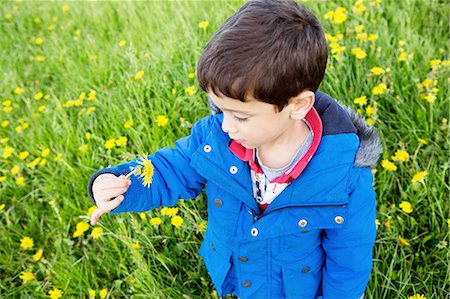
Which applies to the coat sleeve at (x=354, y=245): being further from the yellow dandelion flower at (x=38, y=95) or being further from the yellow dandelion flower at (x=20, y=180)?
the yellow dandelion flower at (x=38, y=95)

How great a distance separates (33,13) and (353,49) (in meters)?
2.82

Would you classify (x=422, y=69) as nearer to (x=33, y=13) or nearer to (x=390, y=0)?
(x=390, y=0)

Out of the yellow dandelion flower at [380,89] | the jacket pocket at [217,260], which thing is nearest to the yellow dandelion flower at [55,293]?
the jacket pocket at [217,260]

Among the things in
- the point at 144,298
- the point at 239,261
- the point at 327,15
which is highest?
the point at 327,15

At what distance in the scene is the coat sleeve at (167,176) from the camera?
1.33 m

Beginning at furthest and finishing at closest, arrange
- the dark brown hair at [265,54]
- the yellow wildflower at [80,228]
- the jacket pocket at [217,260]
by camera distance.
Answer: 1. the yellow wildflower at [80,228]
2. the jacket pocket at [217,260]
3. the dark brown hair at [265,54]

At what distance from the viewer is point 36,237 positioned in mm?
2125

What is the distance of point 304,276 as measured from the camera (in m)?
1.46

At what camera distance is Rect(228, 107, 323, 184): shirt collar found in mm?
1254

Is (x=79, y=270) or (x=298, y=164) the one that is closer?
(x=298, y=164)

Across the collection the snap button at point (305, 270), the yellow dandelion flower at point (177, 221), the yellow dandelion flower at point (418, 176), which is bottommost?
the yellow dandelion flower at point (418, 176)

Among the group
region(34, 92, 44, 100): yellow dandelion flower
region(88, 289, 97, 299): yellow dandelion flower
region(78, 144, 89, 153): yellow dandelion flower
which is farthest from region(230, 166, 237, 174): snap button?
region(34, 92, 44, 100): yellow dandelion flower

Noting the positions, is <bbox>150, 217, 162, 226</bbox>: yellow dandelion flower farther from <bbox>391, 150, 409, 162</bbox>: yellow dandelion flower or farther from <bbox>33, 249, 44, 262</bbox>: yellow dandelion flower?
<bbox>391, 150, 409, 162</bbox>: yellow dandelion flower

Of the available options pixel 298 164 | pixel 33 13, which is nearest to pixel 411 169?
pixel 298 164
